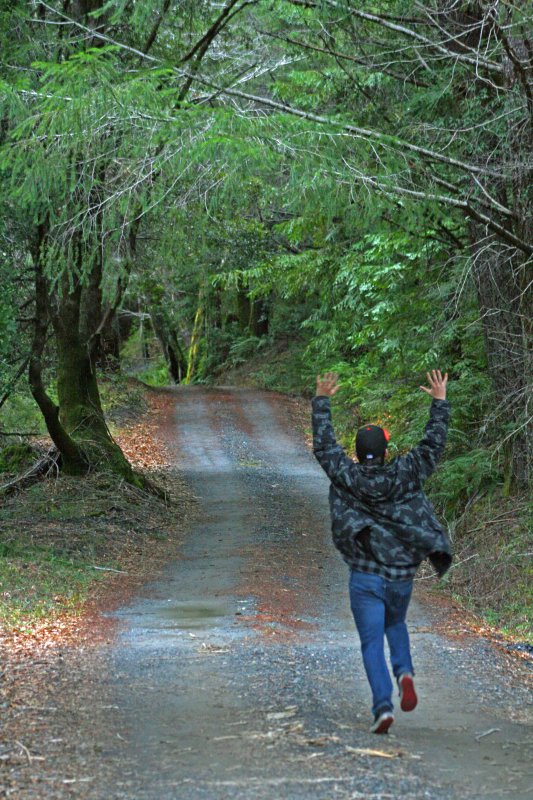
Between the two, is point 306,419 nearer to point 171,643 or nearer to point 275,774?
point 171,643

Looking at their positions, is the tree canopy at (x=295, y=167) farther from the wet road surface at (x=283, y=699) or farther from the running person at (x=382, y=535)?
the running person at (x=382, y=535)

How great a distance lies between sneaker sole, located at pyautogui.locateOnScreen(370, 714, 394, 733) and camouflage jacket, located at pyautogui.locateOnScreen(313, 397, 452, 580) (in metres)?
0.73

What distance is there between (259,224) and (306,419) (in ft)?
19.4

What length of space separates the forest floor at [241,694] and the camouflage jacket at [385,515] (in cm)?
93

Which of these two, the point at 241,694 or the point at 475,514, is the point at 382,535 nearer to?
the point at 241,694

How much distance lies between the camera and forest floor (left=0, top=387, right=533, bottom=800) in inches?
177

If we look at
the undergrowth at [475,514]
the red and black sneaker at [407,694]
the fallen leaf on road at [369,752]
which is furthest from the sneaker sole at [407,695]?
the undergrowth at [475,514]

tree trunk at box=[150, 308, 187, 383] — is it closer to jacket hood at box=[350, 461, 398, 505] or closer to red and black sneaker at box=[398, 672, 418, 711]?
jacket hood at box=[350, 461, 398, 505]

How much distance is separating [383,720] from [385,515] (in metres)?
1.08

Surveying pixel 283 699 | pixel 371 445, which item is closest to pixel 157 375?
pixel 283 699

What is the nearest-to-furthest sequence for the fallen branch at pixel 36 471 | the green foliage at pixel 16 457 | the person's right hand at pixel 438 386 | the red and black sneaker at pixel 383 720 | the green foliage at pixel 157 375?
the red and black sneaker at pixel 383 720 → the person's right hand at pixel 438 386 → the fallen branch at pixel 36 471 → the green foliage at pixel 16 457 → the green foliage at pixel 157 375

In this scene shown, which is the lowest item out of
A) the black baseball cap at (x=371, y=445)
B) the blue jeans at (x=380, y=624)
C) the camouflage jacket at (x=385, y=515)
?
the blue jeans at (x=380, y=624)

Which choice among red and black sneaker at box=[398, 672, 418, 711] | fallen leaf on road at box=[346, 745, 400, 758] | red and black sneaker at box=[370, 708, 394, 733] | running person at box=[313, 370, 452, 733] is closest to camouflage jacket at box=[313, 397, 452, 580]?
running person at box=[313, 370, 452, 733]

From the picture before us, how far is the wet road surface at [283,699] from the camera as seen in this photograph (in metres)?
4.46
